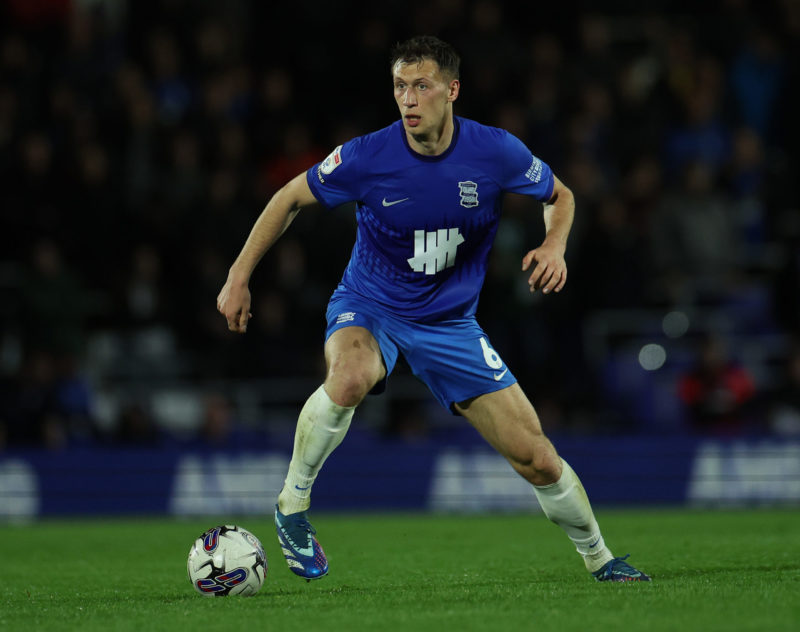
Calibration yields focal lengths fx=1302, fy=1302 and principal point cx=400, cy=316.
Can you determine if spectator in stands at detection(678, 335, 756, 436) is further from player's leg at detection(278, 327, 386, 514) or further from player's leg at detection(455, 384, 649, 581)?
player's leg at detection(278, 327, 386, 514)

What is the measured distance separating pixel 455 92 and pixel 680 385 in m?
7.50

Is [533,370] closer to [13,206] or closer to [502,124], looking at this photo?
[502,124]

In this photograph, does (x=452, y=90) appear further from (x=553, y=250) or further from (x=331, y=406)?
(x=331, y=406)

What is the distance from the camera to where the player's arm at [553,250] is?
602 centimetres

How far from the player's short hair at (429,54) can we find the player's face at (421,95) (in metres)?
0.03

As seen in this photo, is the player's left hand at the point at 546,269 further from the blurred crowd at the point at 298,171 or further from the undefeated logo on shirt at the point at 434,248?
the blurred crowd at the point at 298,171

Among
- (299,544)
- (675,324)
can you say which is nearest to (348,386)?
(299,544)

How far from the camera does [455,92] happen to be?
6543 millimetres

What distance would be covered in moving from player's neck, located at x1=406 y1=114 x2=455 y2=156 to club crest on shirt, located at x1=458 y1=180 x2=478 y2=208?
20 cm

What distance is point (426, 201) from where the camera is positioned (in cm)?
646

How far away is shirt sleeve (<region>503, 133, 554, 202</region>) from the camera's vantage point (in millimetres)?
6539

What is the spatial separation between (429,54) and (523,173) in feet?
2.52

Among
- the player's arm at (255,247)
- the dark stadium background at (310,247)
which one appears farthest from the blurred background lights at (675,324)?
the player's arm at (255,247)

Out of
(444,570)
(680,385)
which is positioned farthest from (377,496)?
(444,570)
